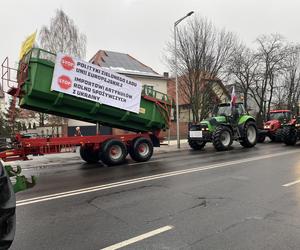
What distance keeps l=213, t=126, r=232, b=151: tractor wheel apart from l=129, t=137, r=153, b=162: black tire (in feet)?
13.2

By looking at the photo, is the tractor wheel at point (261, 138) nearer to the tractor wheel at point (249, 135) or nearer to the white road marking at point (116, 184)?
the tractor wheel at point (249, 135)

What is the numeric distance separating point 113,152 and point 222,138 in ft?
22.2

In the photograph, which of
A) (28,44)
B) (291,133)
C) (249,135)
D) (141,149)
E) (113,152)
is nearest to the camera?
(28,44)

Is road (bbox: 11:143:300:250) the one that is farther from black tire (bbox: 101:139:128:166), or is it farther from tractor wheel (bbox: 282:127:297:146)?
tractor wheel (bbox: 282:127:297:146)

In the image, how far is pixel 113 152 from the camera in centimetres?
1316

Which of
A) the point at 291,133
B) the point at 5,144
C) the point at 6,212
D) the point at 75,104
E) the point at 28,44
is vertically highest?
the point at 28,44

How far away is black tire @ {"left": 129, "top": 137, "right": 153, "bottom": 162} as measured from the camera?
45.8 feet

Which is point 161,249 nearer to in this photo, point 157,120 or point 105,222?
point 105,222

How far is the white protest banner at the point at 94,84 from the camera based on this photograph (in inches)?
453

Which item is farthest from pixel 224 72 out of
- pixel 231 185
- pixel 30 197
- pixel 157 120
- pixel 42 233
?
pixel 42 233

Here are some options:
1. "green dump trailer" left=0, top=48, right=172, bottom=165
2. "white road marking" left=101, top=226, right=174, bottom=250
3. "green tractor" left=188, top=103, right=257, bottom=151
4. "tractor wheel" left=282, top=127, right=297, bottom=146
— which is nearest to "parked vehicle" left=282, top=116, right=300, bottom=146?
"tractor wheel" left=282, top=127, right=297, bottom=146

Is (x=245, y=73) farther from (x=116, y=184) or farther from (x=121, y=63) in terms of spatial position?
(x=116, y=184)

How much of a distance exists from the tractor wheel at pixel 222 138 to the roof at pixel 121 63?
1951 cm

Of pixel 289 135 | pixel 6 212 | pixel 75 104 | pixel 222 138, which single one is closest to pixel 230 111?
pixel 222 138
